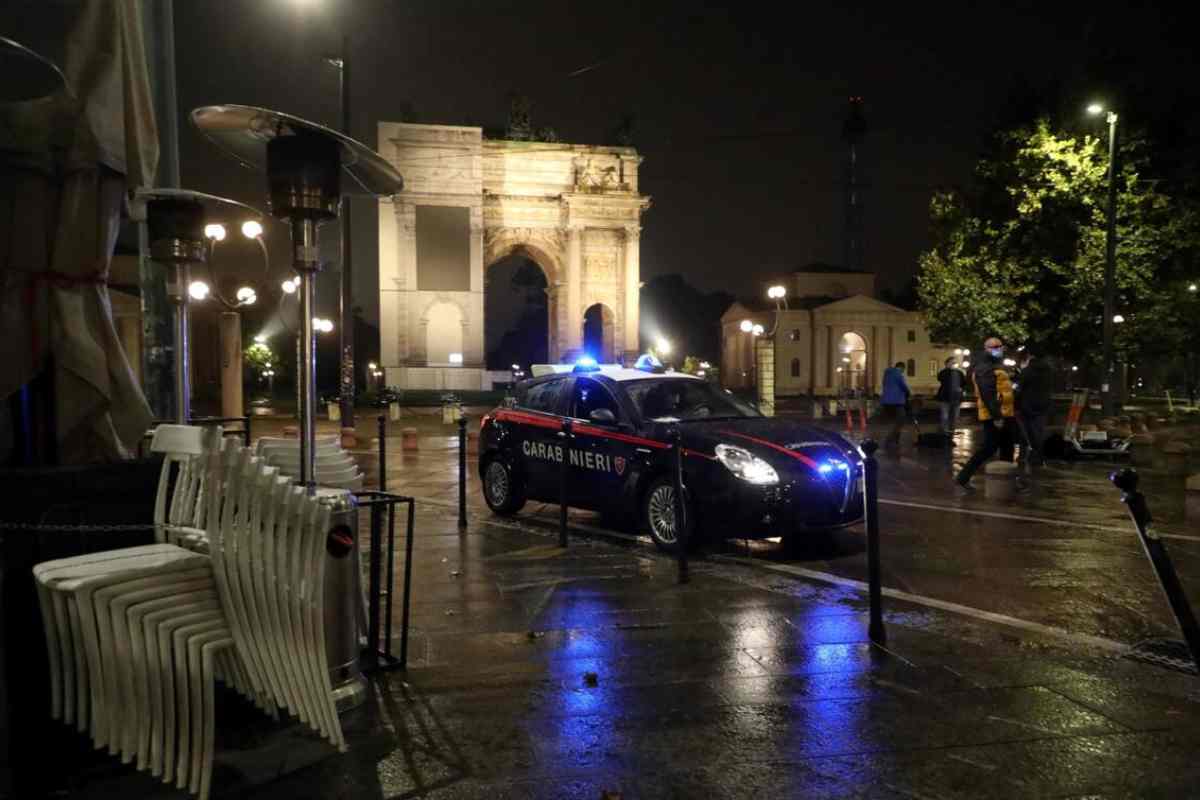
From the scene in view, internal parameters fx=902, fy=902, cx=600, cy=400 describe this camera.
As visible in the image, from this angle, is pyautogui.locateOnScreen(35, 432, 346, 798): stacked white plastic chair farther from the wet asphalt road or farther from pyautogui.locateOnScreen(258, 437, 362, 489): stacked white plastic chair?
the wet asphalt road

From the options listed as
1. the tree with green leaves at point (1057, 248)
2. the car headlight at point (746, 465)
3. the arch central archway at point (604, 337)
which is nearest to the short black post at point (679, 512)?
the car headlight at point (746, 465)

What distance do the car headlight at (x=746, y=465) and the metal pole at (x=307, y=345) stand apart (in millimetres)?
4008

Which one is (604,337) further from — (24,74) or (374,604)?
(24,74)

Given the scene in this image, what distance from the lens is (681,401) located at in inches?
363

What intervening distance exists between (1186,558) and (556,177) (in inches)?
2301

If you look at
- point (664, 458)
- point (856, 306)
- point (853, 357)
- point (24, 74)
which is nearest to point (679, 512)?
point (664, 458)

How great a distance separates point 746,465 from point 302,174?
4.58 meters

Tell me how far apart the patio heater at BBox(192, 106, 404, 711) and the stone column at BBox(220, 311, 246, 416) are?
1249 centimetres

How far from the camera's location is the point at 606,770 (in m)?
3.69

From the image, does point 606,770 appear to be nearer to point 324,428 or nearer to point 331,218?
point 331,218

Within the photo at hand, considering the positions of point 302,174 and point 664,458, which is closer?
point 302,174

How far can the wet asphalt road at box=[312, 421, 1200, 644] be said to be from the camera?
20.6ft

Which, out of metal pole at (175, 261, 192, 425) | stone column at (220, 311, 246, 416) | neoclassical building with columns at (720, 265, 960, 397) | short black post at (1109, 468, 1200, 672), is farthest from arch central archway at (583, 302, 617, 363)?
short black post at (1109, 468, 1200, 672)

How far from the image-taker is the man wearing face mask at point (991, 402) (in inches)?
474
